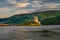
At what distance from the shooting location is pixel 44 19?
6.48 metres

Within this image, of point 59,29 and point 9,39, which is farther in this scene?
point 59,29

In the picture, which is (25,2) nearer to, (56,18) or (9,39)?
(56,18)

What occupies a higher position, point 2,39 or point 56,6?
point 56,6

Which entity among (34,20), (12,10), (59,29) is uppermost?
(12,10)

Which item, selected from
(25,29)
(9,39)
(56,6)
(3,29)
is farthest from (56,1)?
(9,39)

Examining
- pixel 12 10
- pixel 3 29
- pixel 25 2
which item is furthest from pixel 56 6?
pixel 3 29

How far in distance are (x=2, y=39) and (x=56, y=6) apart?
2.79 metres

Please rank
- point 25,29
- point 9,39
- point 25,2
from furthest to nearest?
point 25,2 < point 25,29 < point 9,39

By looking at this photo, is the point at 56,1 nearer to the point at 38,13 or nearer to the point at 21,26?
the point at 38,13

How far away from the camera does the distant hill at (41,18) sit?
20.9 feet

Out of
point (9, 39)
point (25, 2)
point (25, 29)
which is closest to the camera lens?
point (9, 39)

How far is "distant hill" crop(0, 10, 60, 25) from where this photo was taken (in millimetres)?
6383

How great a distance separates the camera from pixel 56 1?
662 centimetres

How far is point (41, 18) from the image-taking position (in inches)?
255
